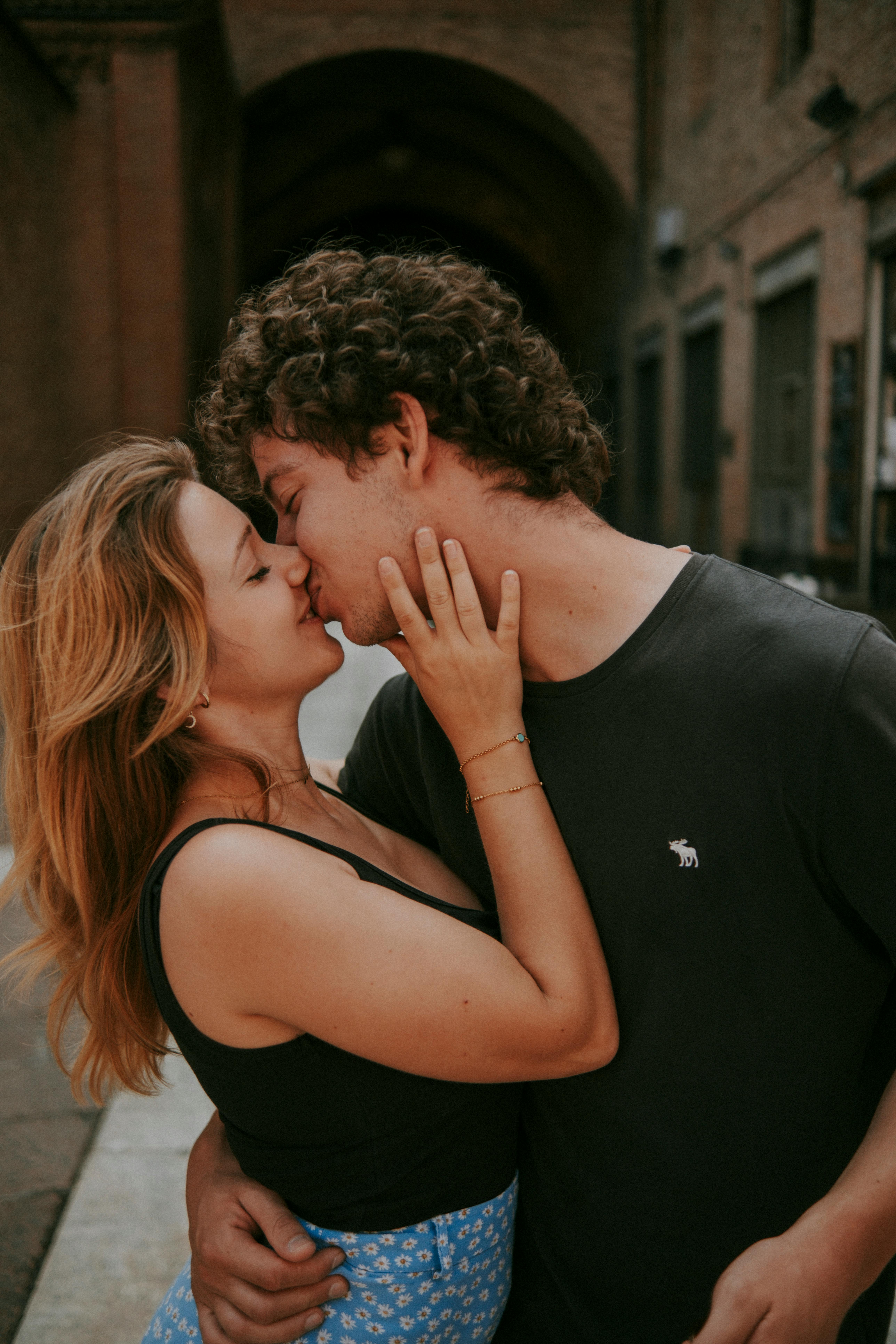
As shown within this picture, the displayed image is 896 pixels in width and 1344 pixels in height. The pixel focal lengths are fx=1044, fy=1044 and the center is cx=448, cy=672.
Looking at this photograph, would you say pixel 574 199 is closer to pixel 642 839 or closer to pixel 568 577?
pixel 568 577

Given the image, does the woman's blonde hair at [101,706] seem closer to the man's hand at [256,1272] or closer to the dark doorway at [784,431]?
the man's hand at [256,1272]

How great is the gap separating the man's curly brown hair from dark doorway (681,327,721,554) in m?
12.1

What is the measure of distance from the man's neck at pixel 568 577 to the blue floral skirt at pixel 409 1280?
0.85 m

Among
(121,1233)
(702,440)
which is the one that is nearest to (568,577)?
(121,1233)

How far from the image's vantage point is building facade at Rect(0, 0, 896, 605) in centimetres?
941

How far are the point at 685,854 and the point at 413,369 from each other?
→ 0.89 metres

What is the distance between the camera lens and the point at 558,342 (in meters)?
22.4

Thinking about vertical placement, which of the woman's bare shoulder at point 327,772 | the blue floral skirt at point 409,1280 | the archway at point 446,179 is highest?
the archway at point 446,179

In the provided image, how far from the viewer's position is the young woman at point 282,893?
55.5 inches

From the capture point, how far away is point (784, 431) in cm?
1162

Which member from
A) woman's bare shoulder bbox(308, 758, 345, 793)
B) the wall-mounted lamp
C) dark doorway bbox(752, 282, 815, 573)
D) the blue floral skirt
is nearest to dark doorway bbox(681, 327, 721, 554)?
dark doorway bbox(752, 282, 815, 573)

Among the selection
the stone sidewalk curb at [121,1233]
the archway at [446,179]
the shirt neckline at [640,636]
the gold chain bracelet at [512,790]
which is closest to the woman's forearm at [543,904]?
the gold chain bracelet at [512,790]

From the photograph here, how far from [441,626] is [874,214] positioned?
924 cm

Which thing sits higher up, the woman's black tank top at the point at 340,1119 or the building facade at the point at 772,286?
the building facade at the point at 772,286
